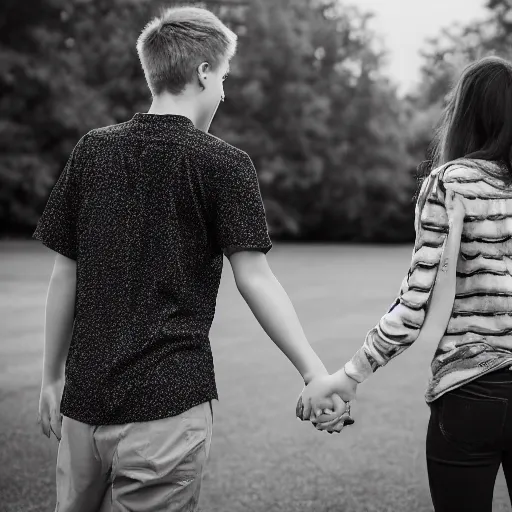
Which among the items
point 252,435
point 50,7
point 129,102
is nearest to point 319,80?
point 129,102

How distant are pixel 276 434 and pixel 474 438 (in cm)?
396

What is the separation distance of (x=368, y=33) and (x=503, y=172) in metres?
41.9

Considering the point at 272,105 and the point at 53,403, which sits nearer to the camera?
the point at 53,403

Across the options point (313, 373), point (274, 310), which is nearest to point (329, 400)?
point (313, 373)

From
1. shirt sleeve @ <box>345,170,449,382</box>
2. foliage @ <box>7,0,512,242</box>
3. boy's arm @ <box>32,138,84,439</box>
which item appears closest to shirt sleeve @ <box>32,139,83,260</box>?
boy's arm @ <box>32,138,84,439</box>

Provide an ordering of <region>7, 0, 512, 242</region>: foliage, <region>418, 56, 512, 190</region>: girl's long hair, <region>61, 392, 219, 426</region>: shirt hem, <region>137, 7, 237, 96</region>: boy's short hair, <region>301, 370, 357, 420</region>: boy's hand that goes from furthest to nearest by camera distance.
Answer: <region>7, 0, 512, 242</region>: foliage < <region>301, 370, 357, 420</region>: boy's hand < <region>418, 56, 512, 190</region>: girl's long hair < <region>137, 7, 237, 96</region>: boy's short hair < <region>61, 392, 219, 426</region>: shirt hem

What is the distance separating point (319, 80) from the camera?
40156 millimetres

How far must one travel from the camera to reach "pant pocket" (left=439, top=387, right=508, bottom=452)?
218 centimetres

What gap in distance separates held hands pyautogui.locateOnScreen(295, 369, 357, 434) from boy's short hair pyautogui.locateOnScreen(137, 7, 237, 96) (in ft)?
3.10

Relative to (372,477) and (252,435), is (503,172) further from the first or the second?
(252,435)

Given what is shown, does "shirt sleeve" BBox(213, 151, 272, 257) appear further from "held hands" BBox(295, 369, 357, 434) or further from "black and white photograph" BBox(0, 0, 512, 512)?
"held hands" BBox(295, 369, 357, 434)

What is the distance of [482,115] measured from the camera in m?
2.34

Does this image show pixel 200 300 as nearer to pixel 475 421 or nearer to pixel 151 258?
pixel 151 258

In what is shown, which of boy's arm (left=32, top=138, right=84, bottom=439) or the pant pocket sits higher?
boy's arm (left=32, top=138, right=84, bottom=439)
